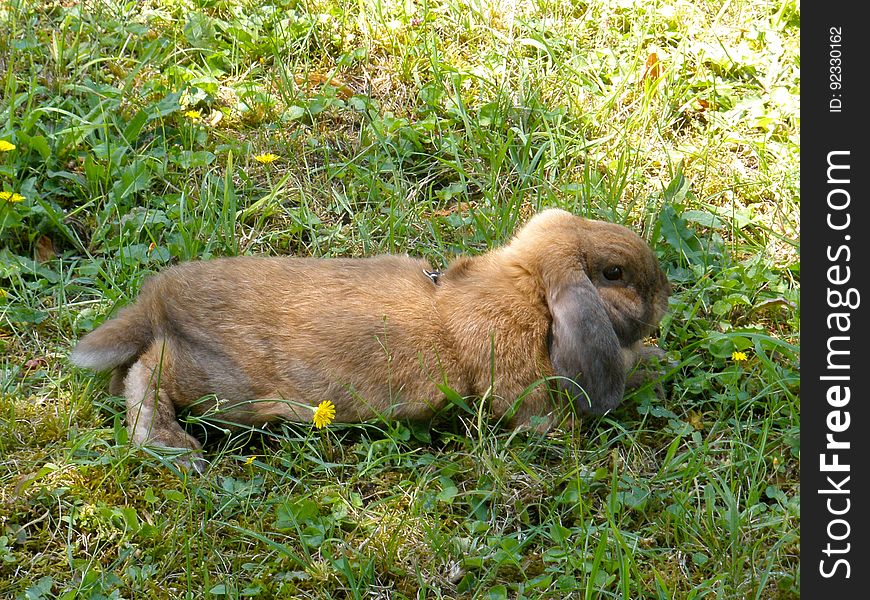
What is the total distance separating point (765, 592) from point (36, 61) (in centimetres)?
419

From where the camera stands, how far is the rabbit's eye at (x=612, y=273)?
4.04 m

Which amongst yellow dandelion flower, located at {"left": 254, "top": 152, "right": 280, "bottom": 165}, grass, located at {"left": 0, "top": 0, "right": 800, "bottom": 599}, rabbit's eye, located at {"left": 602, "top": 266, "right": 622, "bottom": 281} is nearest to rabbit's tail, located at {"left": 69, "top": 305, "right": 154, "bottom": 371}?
grass, located at {"left": 0, "top": 0, "right": 800, "bottom": 599}

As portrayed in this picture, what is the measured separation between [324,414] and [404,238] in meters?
1.23

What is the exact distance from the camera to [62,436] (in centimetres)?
374

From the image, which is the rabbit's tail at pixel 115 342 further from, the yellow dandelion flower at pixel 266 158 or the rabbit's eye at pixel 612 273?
the rabbit's eye at pixel 612 273

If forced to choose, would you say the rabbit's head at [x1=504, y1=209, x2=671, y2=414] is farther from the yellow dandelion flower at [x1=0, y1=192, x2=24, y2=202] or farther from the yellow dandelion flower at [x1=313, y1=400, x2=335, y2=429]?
the yellow dandelion flower at [x1=0, y1=192, x2=24, y2=202]

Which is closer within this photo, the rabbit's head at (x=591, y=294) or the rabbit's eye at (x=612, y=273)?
the rabbit's head at (x=591, y=294)

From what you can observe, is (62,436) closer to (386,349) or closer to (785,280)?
(386,349)

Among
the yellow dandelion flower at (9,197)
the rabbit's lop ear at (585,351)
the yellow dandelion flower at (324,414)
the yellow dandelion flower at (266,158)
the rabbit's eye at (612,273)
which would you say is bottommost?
the yellow dandelion flower at (324,414)

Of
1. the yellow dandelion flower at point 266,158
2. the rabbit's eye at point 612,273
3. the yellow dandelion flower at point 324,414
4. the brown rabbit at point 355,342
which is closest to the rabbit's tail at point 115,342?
the brown rabbit at point 355,342

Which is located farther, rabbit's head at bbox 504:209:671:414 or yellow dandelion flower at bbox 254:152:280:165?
yellow dandelion flower at bbox 254:152:280:165

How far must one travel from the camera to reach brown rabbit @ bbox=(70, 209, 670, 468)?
12.4 ft

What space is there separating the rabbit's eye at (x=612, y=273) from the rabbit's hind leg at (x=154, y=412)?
161 centimetres

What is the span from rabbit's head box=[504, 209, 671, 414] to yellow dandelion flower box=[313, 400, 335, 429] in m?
0.82
